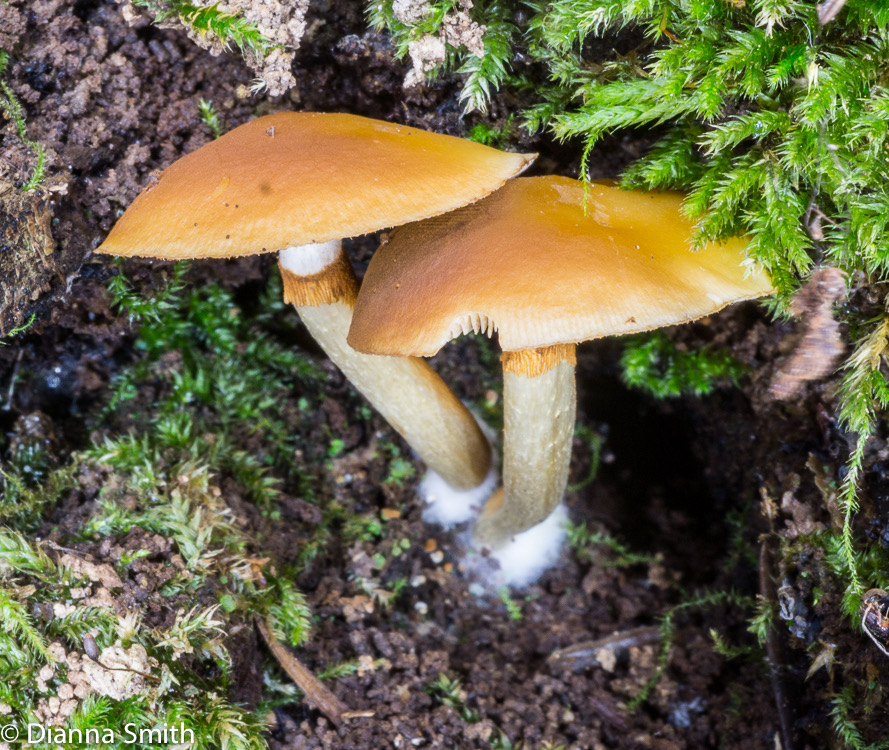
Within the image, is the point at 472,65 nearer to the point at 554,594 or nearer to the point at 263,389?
the point at 263,389

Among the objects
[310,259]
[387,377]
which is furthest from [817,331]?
[310,259]

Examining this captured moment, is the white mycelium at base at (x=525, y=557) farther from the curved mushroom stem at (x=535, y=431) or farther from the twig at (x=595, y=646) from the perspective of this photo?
the twig at (x=595, y=646)

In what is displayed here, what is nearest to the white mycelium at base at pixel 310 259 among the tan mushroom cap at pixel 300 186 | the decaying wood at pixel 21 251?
the tan mushroom cap at pixel 300 186

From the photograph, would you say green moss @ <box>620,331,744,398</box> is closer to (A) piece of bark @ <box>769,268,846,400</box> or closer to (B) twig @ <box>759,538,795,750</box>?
(A) piece of bark @ <box>769,268,846,400</box>

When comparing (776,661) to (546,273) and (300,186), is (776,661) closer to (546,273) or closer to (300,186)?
(546,273)

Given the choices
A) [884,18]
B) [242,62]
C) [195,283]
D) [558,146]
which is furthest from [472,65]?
[195,283]

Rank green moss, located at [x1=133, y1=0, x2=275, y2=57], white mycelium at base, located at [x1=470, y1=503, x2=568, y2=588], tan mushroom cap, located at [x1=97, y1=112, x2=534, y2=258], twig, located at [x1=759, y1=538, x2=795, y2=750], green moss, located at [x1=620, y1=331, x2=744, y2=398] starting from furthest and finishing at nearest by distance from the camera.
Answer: white mycelium at base, located at [x1=470, y1=503, x2=568, y2=588] → green moss, located at [x1=620, y1=331, x2=744, y2=398] → twig, located at [x1=759, y1=538, x2=795, y2=750] → green moss, located at [x1=133, y1=0, x2=275, y2=57] → tan mushroom cap, located at [x1=97, y1=112, x2=534, y2=258]

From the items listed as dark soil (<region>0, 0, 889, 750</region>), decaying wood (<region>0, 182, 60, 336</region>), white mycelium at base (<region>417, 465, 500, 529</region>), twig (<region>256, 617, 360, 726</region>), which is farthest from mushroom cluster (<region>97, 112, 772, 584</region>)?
twig (<region>256, 617, 360, 726</region>)
